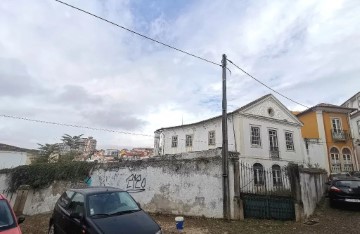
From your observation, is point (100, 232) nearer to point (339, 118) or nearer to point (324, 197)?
point (324, 197)

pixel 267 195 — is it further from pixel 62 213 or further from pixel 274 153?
pixel 274 153

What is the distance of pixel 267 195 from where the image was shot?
1025 centimetres

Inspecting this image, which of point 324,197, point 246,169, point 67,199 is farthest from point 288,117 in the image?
point 67,199

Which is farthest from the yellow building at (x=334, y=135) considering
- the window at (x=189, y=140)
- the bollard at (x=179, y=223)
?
the bollard at (x=179, y=223)

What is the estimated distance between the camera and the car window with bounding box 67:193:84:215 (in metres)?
6.34

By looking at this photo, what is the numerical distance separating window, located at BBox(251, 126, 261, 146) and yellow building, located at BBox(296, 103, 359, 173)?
23.3 ft

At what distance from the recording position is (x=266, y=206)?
393 inches

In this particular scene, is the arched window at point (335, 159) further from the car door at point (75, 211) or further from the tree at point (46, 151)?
the tree at point (46, 151)

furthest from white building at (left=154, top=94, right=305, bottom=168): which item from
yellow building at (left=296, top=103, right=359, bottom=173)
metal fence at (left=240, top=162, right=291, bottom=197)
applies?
metal fence at (left=240, top=162, right=291, bottom=197)

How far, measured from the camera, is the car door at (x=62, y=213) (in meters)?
6.86

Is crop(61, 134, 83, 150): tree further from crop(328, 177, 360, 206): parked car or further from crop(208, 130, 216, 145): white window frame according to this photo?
crop(328, 177, 360, 206): parked car

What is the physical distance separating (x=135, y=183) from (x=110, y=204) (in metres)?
6.57

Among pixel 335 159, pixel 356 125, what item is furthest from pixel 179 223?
pixel 356 125

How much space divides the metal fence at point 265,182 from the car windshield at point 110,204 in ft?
17.2
